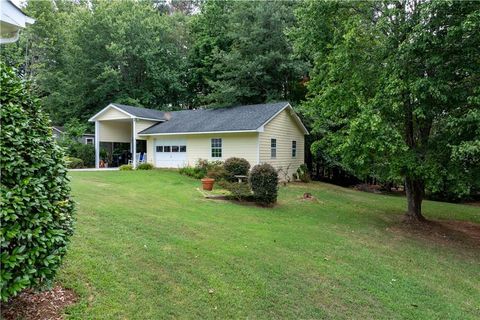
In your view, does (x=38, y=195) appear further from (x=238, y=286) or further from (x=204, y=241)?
(x=204, y=241)

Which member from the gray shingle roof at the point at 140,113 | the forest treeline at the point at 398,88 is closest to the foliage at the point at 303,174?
the forest treeline at the point at 398,88

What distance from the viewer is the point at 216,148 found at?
20.6 m

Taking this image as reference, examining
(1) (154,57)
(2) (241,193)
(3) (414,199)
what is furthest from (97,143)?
(3) (414,199)

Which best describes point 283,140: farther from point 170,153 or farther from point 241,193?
point 241,193

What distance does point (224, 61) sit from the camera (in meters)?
26.4

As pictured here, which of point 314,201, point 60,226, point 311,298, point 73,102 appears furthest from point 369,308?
point 73,102

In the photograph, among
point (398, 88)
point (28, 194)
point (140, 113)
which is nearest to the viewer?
point (28, 194)

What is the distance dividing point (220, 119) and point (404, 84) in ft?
44.9

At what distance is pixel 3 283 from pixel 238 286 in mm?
2948

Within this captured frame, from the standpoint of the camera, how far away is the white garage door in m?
21.8

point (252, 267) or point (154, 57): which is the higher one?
point (154, 57)

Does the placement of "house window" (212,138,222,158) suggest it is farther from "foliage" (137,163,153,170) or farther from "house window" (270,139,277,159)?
"foliage" (137,163,153,170)

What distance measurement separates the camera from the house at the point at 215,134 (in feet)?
64.2

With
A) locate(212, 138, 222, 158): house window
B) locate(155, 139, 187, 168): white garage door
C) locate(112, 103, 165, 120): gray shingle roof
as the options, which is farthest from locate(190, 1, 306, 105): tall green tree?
locate(212, 138, 222, 158): house window
